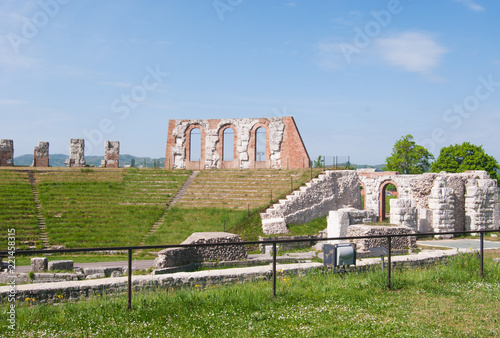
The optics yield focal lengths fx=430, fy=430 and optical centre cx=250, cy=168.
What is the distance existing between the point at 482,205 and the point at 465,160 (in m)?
29.0

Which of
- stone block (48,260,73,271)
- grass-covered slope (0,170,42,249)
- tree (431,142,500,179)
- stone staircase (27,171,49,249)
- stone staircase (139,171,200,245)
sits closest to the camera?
stone block (48,260,73,271)

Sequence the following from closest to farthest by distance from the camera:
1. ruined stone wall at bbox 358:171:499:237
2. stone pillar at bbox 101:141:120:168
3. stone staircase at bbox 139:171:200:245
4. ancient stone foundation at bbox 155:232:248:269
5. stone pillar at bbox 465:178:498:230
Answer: ancient stone foundation at bbox 155:232:248:269 → stone staircase at bbox 139:171:200:245 → ruined stone wall at bbox 358:171:499:237 → stone pillar at bbox 465:178:498:230 → stone pillar at bbox 101:141:120:168

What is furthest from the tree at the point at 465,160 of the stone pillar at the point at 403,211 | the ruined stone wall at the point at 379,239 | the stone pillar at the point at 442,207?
the ruined stone wall at the point at 379,239

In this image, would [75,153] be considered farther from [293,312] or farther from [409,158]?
[409,158]

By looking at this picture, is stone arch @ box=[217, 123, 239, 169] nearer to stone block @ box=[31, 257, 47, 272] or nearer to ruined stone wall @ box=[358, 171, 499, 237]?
ruined stone wall @ box=[358, 171, 499, 237]

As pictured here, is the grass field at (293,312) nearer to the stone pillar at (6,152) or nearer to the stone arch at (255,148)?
the stone arch at (255,148)

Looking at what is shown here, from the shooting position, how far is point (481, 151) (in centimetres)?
5209

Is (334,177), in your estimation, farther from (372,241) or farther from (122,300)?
(122,300)

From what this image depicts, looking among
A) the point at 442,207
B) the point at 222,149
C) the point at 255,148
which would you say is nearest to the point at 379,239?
the point at 442,207

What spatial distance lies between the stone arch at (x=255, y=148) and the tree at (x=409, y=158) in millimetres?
29177

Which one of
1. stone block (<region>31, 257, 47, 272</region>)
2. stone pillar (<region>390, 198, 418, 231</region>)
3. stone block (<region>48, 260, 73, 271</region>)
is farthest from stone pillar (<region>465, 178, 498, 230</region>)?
stone block (<region>31, 257, 47, 272</region>)

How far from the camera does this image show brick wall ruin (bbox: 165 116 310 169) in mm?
34438

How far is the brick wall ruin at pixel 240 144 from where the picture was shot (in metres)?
34.4

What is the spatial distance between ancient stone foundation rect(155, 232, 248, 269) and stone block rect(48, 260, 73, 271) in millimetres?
2858
